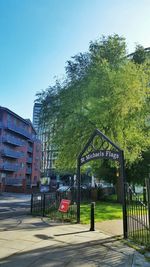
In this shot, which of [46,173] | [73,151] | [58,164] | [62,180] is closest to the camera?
[73,151]

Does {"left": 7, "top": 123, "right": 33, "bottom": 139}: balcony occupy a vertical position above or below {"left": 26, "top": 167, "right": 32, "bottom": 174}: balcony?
above

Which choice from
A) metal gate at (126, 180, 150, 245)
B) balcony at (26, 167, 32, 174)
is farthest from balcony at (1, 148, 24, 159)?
metal gate at (126, 180, 150, 245)

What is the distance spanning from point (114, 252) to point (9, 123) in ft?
174

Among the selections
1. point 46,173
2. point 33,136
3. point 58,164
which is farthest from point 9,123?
point 46,173

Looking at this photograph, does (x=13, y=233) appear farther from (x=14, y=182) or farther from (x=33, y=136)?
(x=33, y=136)

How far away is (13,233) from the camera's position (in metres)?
9.10

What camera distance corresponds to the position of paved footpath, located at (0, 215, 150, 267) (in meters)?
6.04

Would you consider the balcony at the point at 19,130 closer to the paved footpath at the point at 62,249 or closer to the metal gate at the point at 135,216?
the paved footpath at the point at 62,249

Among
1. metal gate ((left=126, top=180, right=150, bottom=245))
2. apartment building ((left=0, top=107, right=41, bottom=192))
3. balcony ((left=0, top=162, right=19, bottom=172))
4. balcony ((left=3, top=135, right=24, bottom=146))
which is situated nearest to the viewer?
metal gate ((left=126, top=180, right=150, bottom=245))

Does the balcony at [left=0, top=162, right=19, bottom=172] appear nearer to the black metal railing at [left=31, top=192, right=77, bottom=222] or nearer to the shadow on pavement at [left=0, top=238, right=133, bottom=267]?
the black metal railing at [left=31, top=192, right=77, bottom=222]

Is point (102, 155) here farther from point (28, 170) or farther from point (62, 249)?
point (28, 170)

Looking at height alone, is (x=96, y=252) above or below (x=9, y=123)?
below

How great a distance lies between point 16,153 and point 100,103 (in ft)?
148

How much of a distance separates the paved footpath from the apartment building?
43323 mm
